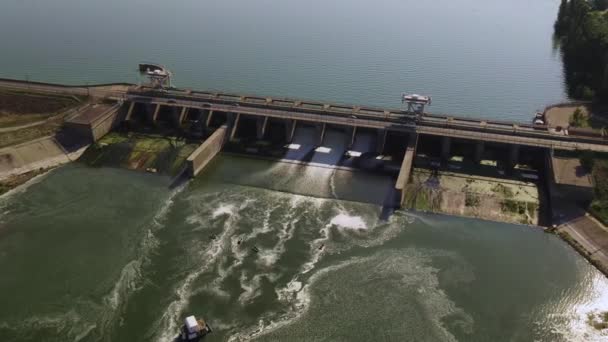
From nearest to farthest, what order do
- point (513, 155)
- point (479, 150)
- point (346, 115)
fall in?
point (513, 155)
point (479, 150)
point (346, 115)

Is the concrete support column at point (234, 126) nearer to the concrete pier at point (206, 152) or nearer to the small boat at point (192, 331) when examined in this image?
the concrete pier at point (206, 152)

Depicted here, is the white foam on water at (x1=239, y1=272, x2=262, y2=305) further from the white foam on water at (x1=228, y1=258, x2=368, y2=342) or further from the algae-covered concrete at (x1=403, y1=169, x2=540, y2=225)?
the algae-covered concrete at (x1=403, y1=169, x2=540, y2=225)

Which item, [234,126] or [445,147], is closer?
[445,147]

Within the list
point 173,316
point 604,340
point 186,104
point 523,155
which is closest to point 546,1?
point 523,155

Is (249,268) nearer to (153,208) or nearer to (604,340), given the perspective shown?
(153,208)

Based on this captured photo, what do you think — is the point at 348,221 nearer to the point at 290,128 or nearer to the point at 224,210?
the point at 224,210

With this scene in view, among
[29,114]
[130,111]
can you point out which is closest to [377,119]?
[130,111]
